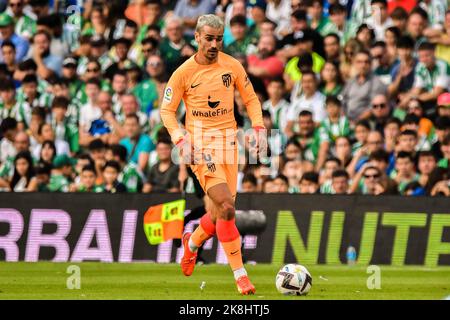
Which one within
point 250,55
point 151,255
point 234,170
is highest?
point 250,55

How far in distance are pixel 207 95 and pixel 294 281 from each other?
2.19 m

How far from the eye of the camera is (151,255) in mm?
18094

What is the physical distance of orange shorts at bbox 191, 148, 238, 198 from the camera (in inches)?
507

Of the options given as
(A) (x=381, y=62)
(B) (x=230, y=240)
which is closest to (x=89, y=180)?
(A) (x=381, y=62)

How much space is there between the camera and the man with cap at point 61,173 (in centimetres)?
2008

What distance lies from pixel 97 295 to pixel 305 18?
930 cm

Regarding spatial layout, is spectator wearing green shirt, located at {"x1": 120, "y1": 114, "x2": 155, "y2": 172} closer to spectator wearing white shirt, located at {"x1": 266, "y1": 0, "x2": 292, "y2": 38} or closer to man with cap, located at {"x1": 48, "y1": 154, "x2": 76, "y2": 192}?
man with cap, located at {"x1": 48, "y1": 154, "x2": 76, "y2": 192}

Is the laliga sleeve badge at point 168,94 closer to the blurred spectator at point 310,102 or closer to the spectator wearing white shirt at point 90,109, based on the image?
the blurred spectator at point 310,102

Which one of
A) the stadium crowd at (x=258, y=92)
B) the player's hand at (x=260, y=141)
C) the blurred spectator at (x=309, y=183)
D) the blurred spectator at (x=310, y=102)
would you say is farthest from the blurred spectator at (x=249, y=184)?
the player's hand at (x=260, y=141)

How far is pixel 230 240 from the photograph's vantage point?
42.2 ft

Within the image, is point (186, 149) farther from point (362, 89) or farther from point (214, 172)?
point (362, 89)

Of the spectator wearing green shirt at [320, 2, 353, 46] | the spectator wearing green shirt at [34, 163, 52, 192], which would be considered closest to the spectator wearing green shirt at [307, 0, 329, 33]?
the spectator wearing green shirt at [320, 2, 353, 46]
